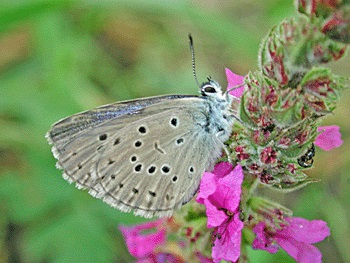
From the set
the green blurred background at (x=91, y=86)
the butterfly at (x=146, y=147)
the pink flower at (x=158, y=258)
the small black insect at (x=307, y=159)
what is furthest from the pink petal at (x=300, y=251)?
the green blurred background at (x=91, y=86)

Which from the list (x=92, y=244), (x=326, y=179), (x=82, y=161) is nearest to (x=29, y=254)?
(x=92, y=244)

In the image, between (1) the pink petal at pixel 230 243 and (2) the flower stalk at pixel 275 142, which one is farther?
(1) the pink petal at pixel 230 243

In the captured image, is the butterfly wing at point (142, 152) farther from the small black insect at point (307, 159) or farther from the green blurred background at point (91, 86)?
the green blurred background at point (91, 86)

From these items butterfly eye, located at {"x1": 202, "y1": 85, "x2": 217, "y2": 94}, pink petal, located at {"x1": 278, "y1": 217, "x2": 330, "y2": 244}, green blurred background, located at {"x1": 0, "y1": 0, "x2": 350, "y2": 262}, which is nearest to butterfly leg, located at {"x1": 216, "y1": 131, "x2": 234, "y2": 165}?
butterfly eye, located at {"x1": 202, "y1": 85, "x2": 217, "y2": 94}

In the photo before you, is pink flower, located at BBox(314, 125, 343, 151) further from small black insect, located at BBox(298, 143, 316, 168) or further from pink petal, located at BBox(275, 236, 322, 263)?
pink petal, located at BBox(275, 236, 322, 263)

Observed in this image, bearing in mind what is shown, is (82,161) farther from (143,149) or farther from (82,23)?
(82,23)

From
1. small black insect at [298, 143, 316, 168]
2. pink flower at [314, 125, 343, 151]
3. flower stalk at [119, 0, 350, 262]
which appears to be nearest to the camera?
flower stalk at [119, 0, 350, 262]

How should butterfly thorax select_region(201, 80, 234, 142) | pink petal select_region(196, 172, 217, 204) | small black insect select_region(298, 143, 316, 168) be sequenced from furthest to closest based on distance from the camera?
butterfly thorax select_region(201, 80, 234, 142)
small black insect select_region(298, 143, 316, 168)
pink petal select_region(196, 172, 217, 204)

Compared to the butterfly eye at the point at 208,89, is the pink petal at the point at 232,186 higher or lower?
lower
